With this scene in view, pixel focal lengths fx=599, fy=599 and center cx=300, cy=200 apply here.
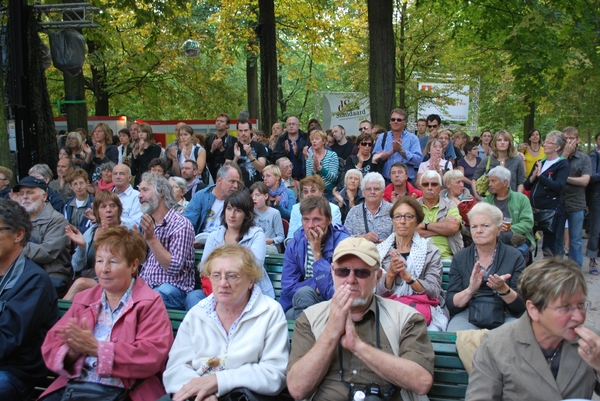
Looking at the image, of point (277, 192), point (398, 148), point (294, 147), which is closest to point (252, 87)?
point (294, 147)

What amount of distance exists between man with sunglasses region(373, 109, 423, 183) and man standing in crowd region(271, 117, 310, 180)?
1.73 meters

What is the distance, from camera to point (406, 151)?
30.8ft

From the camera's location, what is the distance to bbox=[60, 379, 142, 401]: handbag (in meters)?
3.66

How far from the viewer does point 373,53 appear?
40.5 feet

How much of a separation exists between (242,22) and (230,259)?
61.1 ft

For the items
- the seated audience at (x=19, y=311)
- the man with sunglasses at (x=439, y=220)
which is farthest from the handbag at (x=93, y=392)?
the man with sunglasses at (x=439, y=220)

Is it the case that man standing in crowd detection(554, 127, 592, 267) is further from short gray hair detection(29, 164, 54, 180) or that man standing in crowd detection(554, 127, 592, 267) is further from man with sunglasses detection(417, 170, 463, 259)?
short gray hair detection(29, 164, 54, 180)

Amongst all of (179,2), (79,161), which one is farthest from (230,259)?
(179,2)

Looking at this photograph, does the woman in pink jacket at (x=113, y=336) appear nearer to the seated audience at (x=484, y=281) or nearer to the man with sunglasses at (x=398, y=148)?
the seated audience at (x=484, y=281)

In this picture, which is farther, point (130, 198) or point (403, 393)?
point (130, 198)

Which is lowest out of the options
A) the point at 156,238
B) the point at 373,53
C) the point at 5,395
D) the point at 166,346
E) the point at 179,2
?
the point at 5,395

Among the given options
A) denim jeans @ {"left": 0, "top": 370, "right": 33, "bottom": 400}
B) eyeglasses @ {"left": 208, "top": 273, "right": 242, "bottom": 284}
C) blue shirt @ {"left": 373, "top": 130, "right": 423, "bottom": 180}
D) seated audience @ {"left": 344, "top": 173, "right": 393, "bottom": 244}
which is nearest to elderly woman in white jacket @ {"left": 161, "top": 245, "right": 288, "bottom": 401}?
eyeglasses @ {"left": 208, "top": 273, "right": 242, "bottom": 284}

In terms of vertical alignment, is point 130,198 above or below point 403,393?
above

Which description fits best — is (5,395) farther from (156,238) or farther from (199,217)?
(199,217)
